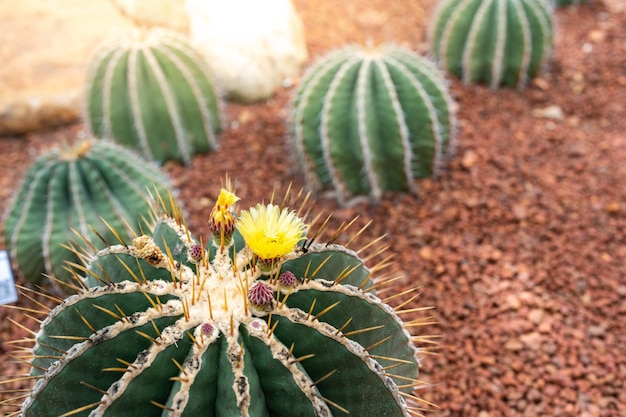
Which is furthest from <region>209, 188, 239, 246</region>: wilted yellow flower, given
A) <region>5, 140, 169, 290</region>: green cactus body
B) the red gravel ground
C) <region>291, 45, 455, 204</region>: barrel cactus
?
<region>291, 45, 455, 204</region>: barrel cactus

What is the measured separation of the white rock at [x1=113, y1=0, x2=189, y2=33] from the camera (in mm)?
4312

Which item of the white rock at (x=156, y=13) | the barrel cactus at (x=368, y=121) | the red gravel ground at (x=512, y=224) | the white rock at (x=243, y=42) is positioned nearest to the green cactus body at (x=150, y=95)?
the red gravel ground at (x=512, y=224)

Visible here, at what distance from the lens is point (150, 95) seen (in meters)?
3.39

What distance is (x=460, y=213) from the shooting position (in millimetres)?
3133

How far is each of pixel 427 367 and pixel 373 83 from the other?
4.63ft

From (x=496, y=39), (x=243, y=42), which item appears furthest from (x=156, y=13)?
(x=496, y=39)

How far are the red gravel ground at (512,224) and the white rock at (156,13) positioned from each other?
72 cm

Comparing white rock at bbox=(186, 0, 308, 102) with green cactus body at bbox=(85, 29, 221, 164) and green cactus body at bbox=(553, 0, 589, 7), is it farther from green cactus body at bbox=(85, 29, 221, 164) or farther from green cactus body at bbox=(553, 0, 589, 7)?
green cactus body at bbox=(553, 0, 589, 7)

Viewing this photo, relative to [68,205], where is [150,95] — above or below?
above

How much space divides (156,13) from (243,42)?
0.71 meters

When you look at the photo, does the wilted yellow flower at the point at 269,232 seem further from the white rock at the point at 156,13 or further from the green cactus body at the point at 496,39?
the white rock at the point at 156,13

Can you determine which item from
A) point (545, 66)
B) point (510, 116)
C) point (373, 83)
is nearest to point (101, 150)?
point (373, 83)

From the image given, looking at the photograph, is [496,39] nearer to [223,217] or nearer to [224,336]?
[223,217]

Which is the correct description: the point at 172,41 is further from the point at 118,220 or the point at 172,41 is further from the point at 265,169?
the point at 118,220
